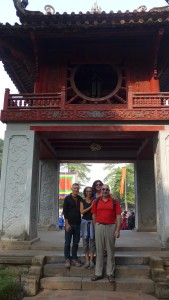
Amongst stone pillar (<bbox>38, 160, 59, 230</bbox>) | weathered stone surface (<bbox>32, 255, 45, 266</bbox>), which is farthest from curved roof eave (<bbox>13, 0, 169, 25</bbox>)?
weathered stone surface (<bbox>32, 255, 45, 266</bbox>)

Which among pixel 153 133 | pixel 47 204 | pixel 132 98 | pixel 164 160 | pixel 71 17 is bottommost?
pixel 47 204

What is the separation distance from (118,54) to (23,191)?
15.8 feet

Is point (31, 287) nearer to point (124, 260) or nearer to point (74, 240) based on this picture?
point (74, 240)

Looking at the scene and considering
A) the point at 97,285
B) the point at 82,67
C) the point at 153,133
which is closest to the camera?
the point at 97,285

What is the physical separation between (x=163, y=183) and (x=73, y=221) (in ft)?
9.03

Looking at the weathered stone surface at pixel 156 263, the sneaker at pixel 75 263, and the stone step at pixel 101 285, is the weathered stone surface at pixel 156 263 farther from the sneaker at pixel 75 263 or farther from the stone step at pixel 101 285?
the sneaker at pixel 75 263

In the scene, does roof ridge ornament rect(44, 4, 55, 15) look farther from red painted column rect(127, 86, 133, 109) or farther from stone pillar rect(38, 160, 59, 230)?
stone pillar rect(38, 160, 59, 230)

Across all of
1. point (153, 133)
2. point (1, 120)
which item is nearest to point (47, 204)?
point (1, 120)

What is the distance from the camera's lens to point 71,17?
7496mm

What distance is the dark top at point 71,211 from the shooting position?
502cm

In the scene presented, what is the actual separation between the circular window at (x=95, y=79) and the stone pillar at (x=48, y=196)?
3.40 meters

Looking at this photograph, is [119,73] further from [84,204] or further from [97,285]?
[97,285]

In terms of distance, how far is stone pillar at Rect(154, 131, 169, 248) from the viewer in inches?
256

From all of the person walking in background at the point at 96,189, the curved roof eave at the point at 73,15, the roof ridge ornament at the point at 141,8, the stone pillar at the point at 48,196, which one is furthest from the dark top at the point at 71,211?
the roof ridge ornament at the point at 141,8
